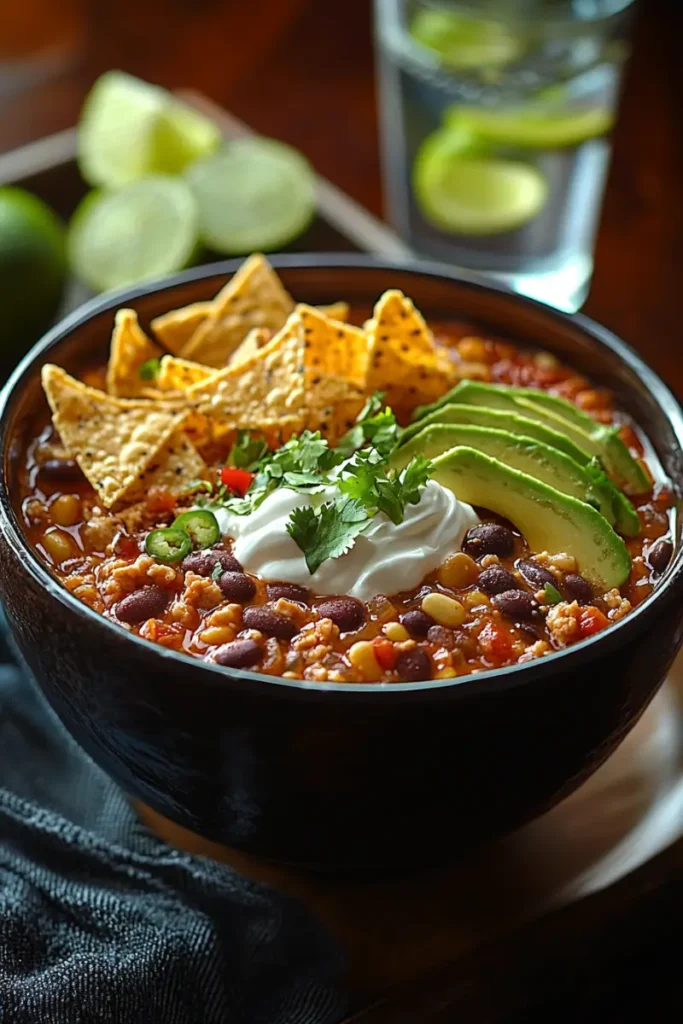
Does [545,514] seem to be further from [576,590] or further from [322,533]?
[322,533]

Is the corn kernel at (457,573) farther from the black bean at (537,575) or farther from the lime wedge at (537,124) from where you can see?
the lime wedge at (537,124)

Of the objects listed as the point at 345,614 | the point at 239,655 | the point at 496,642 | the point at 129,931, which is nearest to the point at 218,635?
the point at 239,655

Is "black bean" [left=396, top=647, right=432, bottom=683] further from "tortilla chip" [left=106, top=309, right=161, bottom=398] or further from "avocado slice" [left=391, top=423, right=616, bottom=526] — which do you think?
"tortilla chip" [left=106, top=309, right=161, bottom=398]

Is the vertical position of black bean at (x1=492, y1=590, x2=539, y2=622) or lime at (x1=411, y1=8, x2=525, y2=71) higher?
lime at (x1=411, y1=8, x2=525, y2=71)

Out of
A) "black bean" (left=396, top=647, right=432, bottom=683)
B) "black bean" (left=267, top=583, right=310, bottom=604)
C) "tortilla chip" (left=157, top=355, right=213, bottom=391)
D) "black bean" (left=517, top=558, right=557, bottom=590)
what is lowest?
"black bean" (left=517, top=558, right=557, bottom=590)

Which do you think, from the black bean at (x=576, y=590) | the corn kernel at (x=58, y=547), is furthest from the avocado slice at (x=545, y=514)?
the corn kernel at (x=58, y=547)

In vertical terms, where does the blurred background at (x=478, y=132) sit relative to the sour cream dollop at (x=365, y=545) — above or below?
below

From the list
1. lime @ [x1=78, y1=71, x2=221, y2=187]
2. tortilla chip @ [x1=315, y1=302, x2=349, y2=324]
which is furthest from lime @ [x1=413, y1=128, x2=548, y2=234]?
tortilla chip @ [x1=315, y1=302, x2=349, y2=324]
